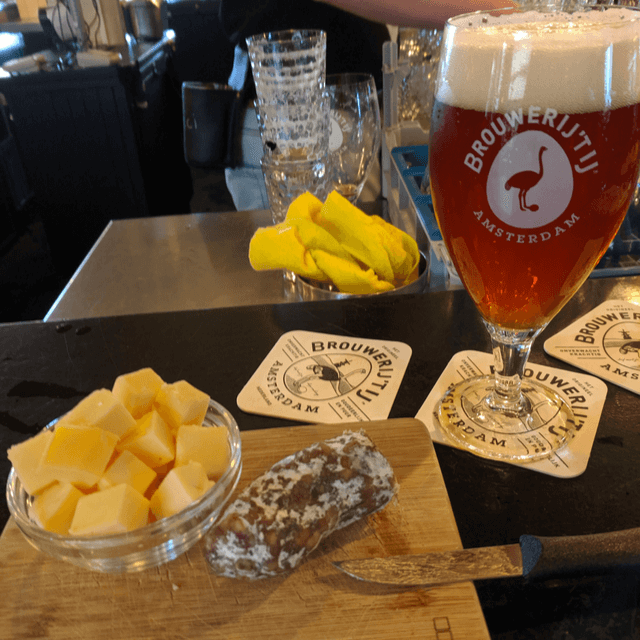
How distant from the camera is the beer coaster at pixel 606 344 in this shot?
637mm

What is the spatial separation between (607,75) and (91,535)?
0.50 metres

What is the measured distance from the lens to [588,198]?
17.6 inches

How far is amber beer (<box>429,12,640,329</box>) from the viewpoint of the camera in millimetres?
420

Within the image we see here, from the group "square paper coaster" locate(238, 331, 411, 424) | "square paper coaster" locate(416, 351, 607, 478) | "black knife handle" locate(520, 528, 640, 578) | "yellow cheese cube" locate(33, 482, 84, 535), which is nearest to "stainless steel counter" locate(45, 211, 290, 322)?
"square paper coaster" locate(238, 331, 411, 424)

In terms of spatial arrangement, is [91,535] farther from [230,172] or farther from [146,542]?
[230,172]

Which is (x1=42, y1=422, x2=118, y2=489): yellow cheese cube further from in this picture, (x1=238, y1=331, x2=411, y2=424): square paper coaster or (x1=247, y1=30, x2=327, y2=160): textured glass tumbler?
(x1=247, y1=30, x2=327, y2=160): textured glass tumbler

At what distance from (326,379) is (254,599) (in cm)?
28

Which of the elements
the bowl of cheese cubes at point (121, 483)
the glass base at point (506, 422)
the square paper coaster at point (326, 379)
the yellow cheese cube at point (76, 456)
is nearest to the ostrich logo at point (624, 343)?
the glass base at point (506, 422)

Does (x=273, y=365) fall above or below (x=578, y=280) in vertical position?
below

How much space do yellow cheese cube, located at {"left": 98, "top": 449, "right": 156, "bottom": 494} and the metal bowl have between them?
0.44 m

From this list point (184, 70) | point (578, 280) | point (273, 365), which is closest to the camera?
point (578, 280)

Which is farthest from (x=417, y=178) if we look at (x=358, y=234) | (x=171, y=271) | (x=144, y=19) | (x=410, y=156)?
(x=144, y=19)

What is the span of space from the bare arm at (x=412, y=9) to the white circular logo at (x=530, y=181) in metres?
0.66

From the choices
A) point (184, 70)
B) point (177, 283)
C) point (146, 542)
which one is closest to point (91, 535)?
point (146, 542)
